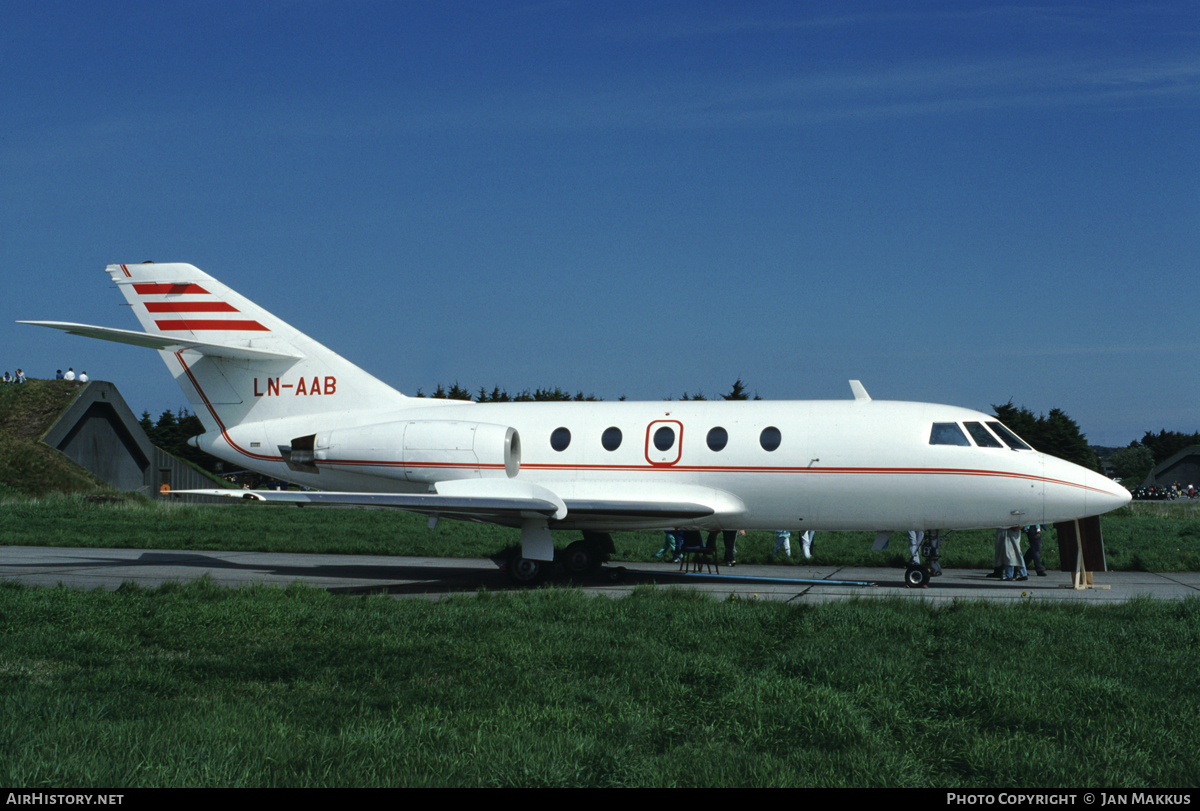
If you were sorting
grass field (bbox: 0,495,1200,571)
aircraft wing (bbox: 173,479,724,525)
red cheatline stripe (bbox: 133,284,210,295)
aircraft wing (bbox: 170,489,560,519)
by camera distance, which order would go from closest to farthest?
1. aircraft wing (bbox: 170,489,560,519)
2. aircraft wing (bbox: 173,479,724,525)
3. red cheatline stripe (bbox: 133,284,210,295)
4. grass field (bbox: 0,495,1200,571)

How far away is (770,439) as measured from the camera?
16953 millimetres

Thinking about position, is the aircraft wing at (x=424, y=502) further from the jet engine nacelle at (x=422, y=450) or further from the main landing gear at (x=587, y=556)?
the main landing gear at (x=587, y=556)

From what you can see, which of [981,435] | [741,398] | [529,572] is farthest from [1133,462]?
[529,572]

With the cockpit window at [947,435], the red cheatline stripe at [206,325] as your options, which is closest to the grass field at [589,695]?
the cockpit window at [947,435]

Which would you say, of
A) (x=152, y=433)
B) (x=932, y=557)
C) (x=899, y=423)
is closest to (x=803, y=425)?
(x=899, y=423)

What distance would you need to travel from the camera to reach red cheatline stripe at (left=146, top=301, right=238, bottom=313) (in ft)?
66.1

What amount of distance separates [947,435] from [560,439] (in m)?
6.72

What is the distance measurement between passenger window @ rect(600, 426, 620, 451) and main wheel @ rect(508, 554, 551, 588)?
7.65 feet

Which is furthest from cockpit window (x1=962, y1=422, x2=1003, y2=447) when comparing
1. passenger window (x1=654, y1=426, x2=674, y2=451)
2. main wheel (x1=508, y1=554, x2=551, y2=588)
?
main wheel (x1=508, y1=554, x2=551, y2=588)

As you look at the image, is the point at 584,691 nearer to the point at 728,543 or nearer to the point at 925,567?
the point at 925,567

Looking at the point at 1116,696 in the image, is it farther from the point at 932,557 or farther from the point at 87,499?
the point at 87,499

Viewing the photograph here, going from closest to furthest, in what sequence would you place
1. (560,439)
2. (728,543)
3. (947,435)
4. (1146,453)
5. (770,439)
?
(947,435)
(770,439)
(560,439)
(728,543)
(1146,453)

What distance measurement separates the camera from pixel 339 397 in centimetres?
2011

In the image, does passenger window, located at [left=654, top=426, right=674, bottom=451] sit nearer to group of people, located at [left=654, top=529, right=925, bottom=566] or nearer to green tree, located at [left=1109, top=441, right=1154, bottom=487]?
group of people, located at [left=654, top=529, right=925, bottom=566]
